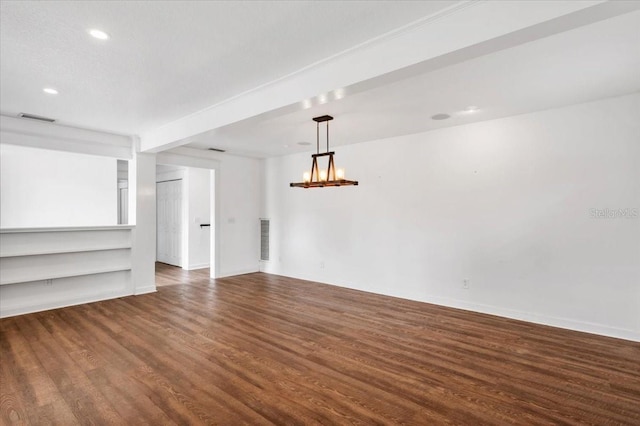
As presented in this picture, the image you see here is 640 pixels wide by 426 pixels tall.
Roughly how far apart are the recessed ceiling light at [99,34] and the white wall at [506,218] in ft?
14.3

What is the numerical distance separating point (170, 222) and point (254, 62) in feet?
23.8

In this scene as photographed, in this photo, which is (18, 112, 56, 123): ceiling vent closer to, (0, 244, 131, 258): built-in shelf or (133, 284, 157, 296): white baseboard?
(0, 244, 131, 258): built-in shelf

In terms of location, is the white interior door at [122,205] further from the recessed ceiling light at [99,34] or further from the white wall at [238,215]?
the recessed ceiling light at [99,34]

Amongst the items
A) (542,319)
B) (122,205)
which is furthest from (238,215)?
(542,319)

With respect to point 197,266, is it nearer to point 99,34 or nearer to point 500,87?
point 99,34

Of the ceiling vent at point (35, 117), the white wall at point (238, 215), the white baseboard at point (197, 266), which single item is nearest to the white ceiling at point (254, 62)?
the ceiling vent at point (35, 117)

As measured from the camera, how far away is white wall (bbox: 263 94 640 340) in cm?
391

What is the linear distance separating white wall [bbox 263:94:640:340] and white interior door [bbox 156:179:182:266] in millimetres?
4293

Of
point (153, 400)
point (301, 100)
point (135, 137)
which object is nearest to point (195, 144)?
point (135, 137)

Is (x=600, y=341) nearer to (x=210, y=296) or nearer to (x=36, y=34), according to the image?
(x=210, y=296)

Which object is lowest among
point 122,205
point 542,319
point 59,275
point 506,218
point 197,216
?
point 542,319

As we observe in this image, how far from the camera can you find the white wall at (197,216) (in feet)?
27.5

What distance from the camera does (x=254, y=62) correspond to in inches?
117

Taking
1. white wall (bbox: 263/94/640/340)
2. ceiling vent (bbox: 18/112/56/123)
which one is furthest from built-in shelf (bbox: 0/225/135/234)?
white wall (bbox: 263/94/640/340)
